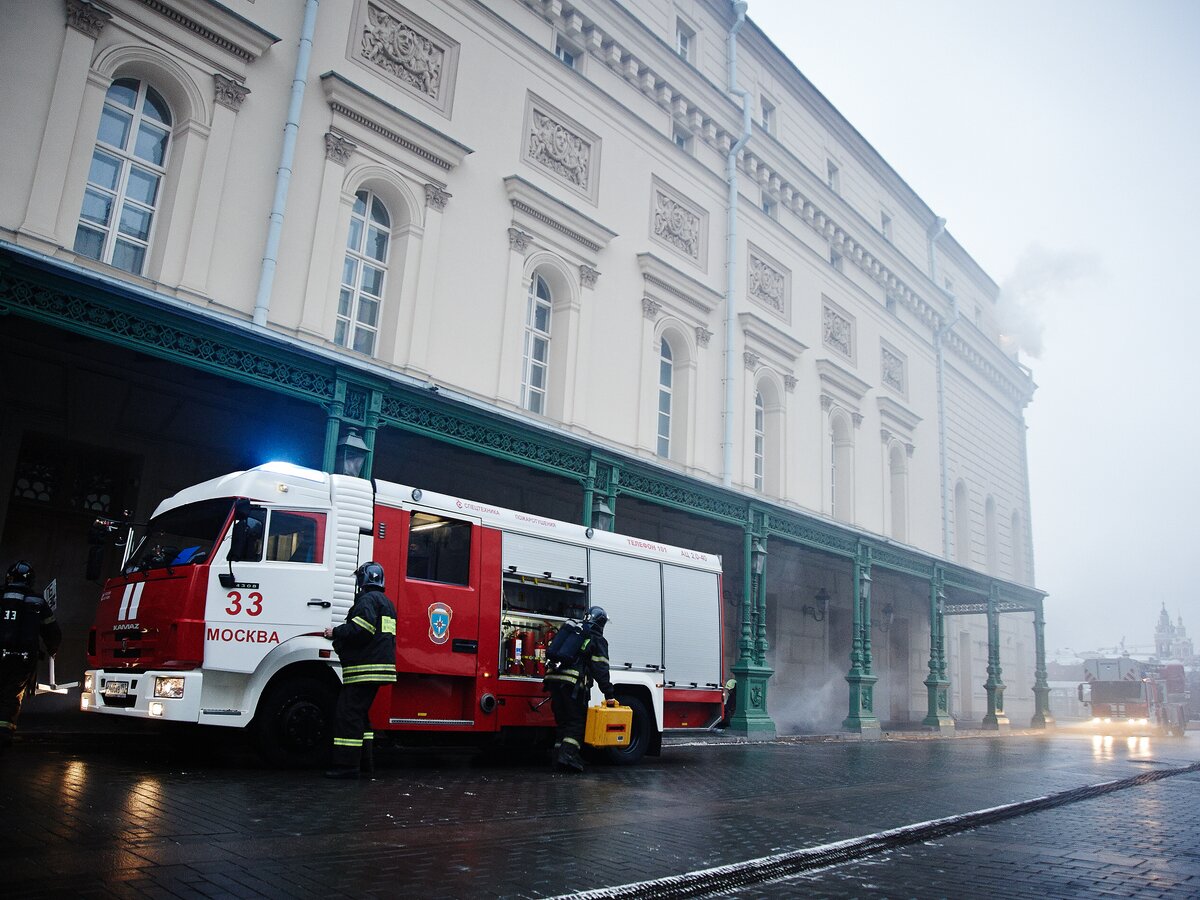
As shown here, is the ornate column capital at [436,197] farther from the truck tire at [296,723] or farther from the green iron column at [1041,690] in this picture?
the green iron column at [1041,690]

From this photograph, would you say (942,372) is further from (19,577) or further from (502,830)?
(19,577)

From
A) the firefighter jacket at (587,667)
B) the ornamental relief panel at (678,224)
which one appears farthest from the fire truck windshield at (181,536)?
the ornamental relief panel at (678,224)

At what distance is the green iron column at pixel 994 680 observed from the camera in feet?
91.0

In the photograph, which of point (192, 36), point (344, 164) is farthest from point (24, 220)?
point (344, 164)

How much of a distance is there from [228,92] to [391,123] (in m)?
2.79

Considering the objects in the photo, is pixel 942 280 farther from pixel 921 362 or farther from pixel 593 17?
pixel 593 17

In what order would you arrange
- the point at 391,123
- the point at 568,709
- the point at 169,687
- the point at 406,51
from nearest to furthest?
the point at 169,687, the point at 568,709, the point at 391,123, the point at 406,51

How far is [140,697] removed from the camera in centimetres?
827

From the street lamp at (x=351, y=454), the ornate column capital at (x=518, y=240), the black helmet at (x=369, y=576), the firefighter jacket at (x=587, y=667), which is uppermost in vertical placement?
the ornate column capital at (x=518, y=240)

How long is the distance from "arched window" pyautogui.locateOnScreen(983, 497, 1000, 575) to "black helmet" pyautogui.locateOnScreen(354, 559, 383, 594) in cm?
3181

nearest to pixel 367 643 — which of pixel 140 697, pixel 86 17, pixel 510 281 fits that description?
pixel 140 697

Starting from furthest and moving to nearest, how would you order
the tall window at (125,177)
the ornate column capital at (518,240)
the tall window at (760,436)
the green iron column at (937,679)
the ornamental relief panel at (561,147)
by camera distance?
1. the green iron column at (937,679)
2. the tall window at (760,436)
3. the ornamental relief panel at (561,147)
4. the ornate column capital at (518,240)
5. the tall window at (125,177)

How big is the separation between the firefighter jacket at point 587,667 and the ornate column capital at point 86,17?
10.2 m

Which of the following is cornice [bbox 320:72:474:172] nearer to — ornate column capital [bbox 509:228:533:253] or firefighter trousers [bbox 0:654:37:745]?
ornate column capital [bbox 509:228:533:253]
